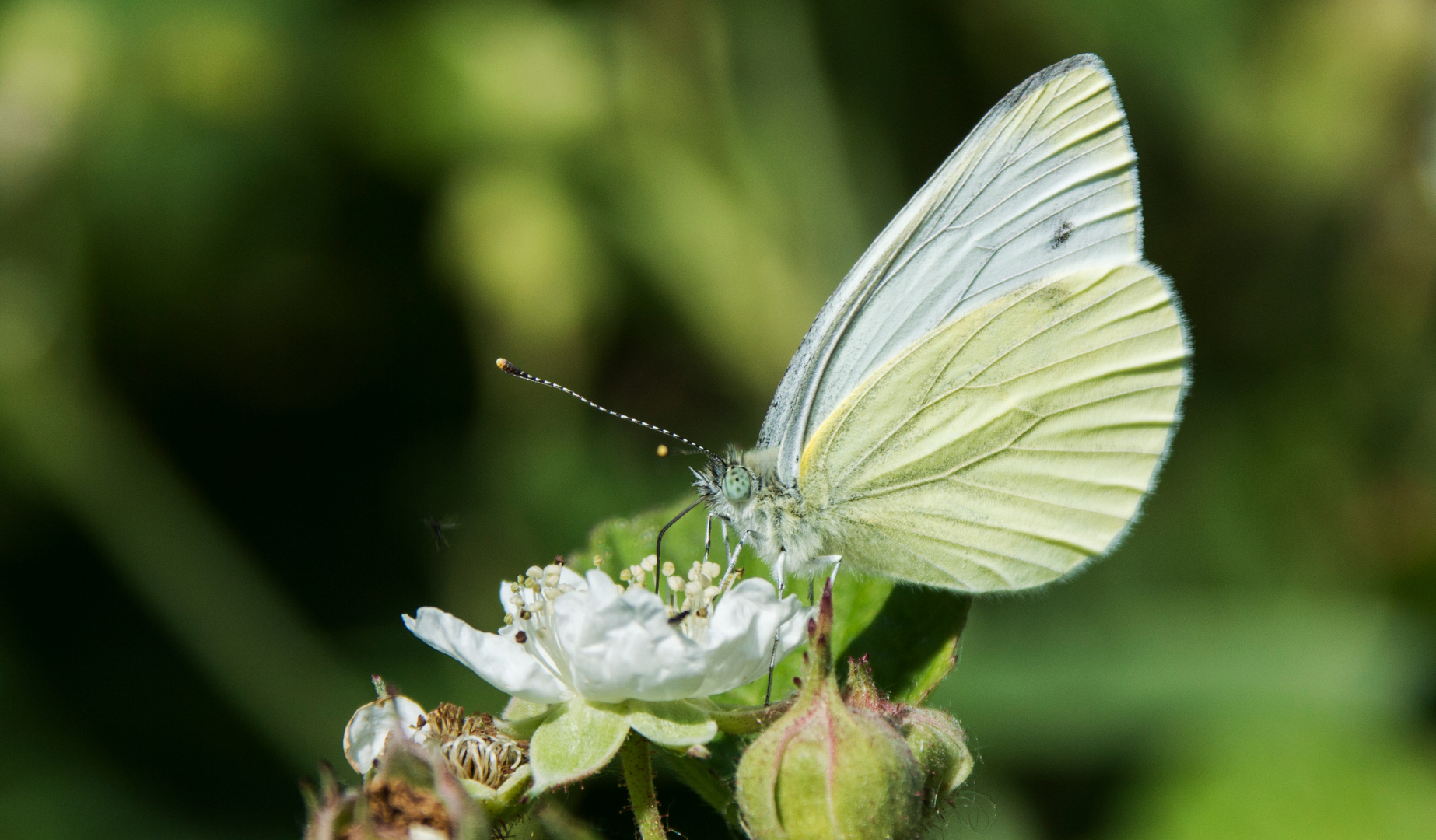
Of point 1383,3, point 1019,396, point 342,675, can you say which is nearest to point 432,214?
point 342,675

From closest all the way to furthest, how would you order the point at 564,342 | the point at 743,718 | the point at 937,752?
the point at 937,752
the point at 743,718
the point at 564,342

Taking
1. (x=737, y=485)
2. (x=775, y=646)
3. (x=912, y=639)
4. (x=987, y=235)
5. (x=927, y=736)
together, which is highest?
(x=987, y=235)

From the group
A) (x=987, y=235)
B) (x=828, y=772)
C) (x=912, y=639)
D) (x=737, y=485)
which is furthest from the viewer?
(x=987, y=235)

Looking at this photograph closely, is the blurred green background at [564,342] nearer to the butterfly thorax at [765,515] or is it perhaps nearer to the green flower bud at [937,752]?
the butterfly thorax at [765,515]

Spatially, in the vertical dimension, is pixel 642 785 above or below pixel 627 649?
below

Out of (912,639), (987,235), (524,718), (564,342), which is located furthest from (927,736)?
(564,342)

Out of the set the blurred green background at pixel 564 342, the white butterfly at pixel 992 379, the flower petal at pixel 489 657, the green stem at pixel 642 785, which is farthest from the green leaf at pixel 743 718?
the blurred green background at pixel 564 342

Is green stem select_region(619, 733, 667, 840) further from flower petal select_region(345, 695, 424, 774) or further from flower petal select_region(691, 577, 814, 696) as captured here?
flower petal select_region(345, 695, 424, 774)

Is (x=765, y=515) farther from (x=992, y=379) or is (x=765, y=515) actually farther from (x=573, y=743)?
(x=573, y=743)
